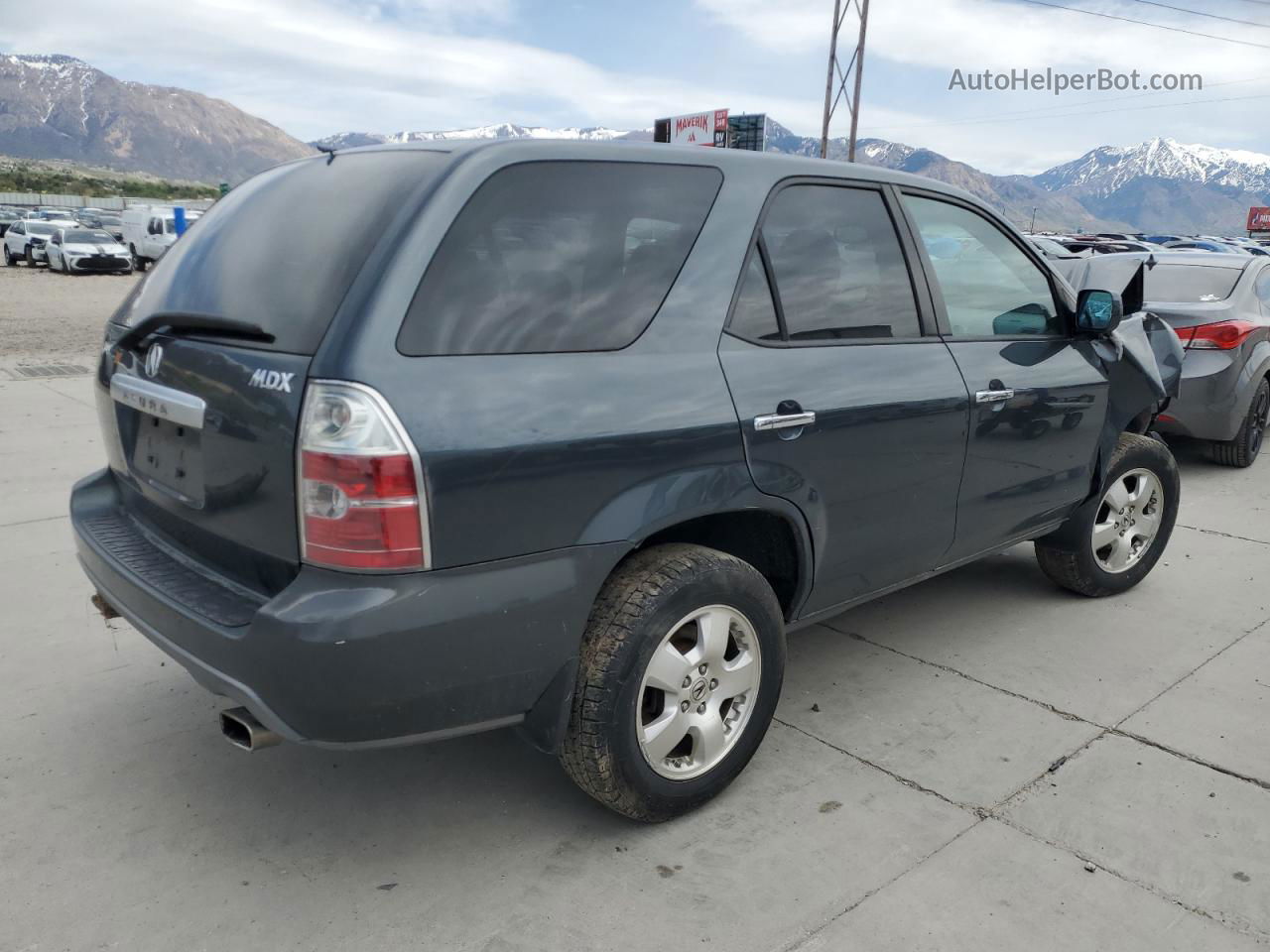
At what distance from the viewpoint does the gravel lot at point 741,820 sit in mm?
2406

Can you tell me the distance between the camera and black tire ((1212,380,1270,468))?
24.1 feet

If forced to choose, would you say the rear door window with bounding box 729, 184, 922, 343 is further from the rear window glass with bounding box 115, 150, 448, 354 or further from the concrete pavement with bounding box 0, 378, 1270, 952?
the concrete pavement with bounding box 0, 378, 1270, 952

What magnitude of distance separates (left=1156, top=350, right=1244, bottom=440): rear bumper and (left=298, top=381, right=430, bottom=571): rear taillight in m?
6.31

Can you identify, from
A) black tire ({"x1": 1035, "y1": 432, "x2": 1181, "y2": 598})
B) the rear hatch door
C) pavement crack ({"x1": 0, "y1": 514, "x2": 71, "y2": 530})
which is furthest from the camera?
pavement crack ({"x1": 0, "y1": 514, "x2": 71, "y2": 530})

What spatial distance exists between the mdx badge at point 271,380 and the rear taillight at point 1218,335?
669cm

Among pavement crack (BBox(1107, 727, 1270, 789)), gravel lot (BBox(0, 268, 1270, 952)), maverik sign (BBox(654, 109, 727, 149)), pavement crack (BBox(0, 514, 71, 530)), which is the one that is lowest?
pavement crack (BBox(0, 514, 71, 530))

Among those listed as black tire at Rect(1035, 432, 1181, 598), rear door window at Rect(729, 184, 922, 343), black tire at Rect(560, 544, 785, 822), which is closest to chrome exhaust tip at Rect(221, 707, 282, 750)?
black tire at Rect(560, 544, 785, 822)

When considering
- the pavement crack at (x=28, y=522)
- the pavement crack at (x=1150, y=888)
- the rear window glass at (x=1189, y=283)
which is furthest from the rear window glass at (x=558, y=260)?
the rear window glass at (x=1189, y=283)

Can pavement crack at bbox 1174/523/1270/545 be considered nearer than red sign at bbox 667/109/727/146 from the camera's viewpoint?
Yes

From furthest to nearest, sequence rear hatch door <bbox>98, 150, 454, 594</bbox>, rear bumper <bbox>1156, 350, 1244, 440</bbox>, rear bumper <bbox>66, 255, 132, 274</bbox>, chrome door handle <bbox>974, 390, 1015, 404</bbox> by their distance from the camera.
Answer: rear bumper <bbox>66, 255, 132, 274</bbox> < rear bumper <bbox>1156, 350, 1244, 440</bbox> < chrome door handle <bbox>974, 390, 1015, 404</bbox> < rear hatch door <bbox>98, 150, 454, 594</bbox>

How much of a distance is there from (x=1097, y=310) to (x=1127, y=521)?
1.14m

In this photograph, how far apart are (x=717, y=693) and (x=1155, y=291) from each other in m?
6.25

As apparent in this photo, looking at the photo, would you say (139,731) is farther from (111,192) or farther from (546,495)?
(111,192)

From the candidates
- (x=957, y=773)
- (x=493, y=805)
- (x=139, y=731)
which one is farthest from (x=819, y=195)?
(x=139, y=731)
